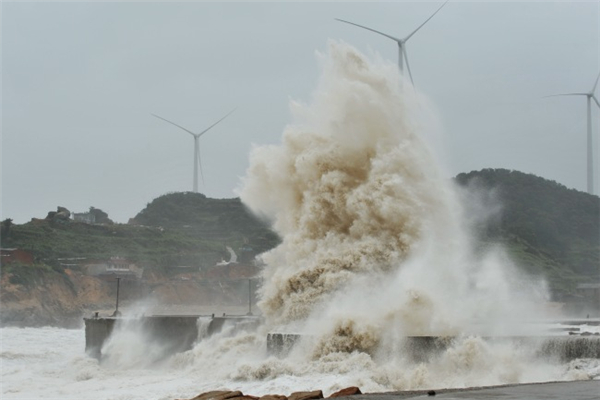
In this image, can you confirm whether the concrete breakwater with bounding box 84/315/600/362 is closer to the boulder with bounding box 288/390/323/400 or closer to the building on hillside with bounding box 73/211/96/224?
the boulder with bounding box 288/390/323/400

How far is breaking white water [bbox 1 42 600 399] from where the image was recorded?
56.5ft

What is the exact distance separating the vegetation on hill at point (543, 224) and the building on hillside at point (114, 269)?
3351 centimetres

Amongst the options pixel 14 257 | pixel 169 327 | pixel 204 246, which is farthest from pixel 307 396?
pixel 204 246

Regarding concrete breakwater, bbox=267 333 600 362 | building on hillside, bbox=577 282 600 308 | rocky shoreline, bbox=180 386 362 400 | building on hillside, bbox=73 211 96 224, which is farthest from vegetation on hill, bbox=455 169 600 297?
building on hillside, bbox=73 211 96 224

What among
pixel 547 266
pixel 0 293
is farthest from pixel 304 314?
pixel 0 293

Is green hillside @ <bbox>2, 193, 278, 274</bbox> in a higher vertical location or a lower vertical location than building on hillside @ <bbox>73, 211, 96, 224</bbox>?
lower

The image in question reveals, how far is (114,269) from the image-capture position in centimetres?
8669

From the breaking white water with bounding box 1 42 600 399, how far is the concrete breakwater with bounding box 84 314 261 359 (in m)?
0.58

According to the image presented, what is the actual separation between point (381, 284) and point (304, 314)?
215cm

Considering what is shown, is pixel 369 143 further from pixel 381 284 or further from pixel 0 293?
pixel 0 293

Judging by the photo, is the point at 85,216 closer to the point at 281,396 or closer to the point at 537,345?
the point at 537,345

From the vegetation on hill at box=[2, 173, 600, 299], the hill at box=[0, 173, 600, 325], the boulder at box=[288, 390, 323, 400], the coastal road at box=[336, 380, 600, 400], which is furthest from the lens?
the hill at box=[0, 173, 600, 325]

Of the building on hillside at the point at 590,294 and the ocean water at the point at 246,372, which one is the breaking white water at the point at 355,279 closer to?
the ocean water at the point at 246,372

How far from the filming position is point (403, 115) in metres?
25.2
